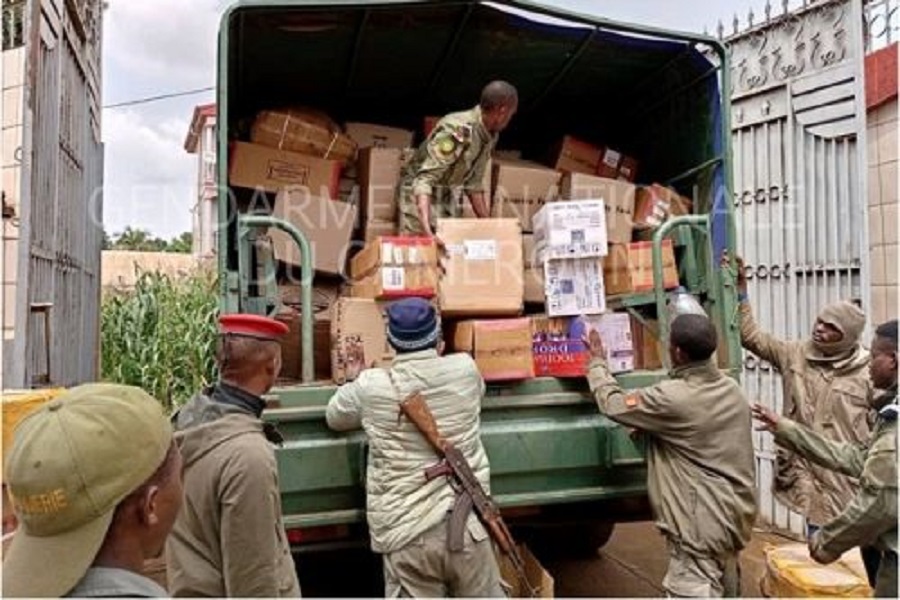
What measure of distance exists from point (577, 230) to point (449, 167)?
694mm

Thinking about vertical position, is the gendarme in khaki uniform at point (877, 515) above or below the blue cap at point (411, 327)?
below

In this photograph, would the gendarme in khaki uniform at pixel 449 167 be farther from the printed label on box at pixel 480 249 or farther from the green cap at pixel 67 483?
the green cap at pixel 67 483

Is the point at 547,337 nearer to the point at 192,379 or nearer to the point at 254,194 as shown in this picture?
the point at 254,194

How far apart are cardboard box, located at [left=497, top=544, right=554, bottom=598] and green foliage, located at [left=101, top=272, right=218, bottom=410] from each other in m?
4.70

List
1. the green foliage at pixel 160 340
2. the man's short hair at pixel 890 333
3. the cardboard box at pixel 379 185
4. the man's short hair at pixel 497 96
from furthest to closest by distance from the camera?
the green foliage at pixel 160 340
the cardboard box at pixel 379 185
the man's short hair at pixel 497 96
the man's short hair at pixel 890 333

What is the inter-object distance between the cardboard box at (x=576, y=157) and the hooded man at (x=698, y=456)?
61.8 inches

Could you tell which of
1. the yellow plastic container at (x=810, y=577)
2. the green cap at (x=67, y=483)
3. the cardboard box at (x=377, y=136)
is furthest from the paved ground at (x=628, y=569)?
the green cap at (x=67, y=483)

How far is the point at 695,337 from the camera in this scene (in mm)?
2803

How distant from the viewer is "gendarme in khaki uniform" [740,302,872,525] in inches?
128

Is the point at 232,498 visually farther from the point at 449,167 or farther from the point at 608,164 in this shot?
the point at 608,164

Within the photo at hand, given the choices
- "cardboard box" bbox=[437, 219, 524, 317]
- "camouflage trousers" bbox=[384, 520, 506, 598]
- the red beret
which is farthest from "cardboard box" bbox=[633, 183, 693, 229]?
the red beret

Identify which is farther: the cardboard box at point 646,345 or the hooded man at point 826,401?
the cardboard box at point 646,345

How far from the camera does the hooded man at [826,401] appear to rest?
10.7 ft

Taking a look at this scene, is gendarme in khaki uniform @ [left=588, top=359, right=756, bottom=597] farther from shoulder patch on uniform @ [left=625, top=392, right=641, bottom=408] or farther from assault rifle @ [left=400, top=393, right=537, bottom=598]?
assault rifle @ [left=400, top=393, right=537, bottom=598]
